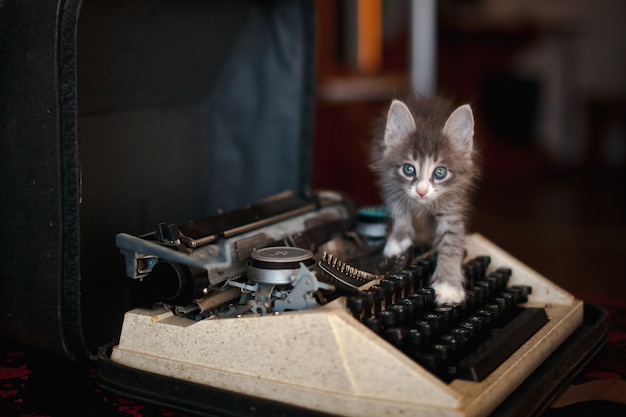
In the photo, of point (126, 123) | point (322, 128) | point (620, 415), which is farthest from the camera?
point (322, 128)

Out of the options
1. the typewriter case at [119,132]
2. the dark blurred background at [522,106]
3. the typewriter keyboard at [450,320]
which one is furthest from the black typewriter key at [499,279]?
the dark blurred background at [522,106]

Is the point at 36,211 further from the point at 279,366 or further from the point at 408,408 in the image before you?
the point at 408,408

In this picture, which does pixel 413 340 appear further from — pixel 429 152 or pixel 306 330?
pixel 429 152

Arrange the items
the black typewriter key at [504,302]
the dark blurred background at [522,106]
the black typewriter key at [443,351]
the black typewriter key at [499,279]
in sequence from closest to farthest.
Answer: the black typewriter key at [443,351]
the black typewriter key at [504,302]
the black typewriter key at [499,279]
the dark blurred background at [522,106]

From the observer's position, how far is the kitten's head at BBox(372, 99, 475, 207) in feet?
5.88

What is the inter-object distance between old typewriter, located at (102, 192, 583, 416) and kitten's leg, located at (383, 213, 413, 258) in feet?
0.18

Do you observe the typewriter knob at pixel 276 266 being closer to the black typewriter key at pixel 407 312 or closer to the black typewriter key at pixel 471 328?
the black typewriter key at pixel 407 312

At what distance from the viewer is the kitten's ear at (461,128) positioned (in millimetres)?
1767

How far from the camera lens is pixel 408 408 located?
1276 mm

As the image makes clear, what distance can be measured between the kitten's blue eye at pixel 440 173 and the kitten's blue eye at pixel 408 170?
0.05m

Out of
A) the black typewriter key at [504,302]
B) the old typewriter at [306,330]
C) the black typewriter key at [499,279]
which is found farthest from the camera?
the black typewriter key at [499,279]

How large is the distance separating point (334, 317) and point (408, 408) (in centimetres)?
20

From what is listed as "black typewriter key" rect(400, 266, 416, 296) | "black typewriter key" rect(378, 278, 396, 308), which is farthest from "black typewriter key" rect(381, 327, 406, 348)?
"black typewriter key" rect(400, 266, 416, 296)

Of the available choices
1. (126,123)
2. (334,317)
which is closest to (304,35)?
(126,123)
